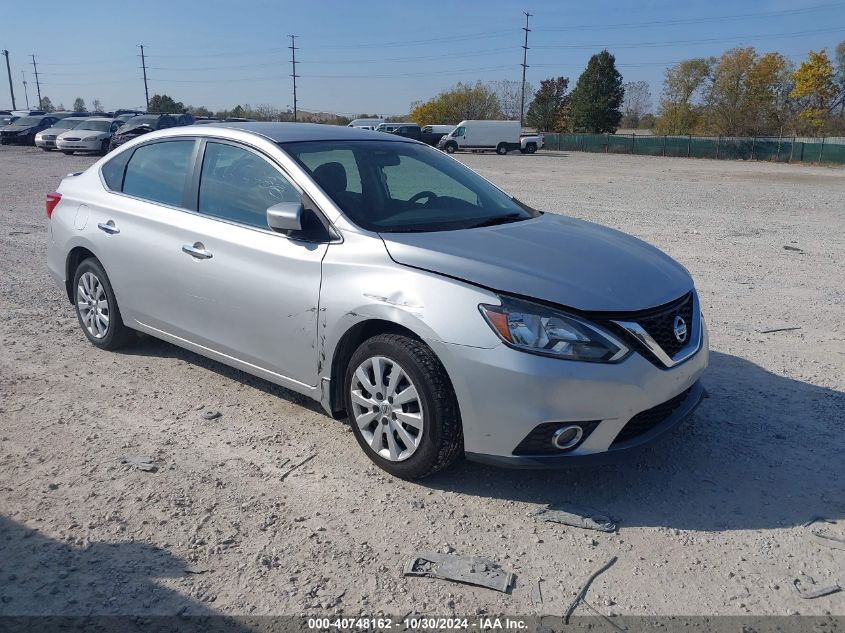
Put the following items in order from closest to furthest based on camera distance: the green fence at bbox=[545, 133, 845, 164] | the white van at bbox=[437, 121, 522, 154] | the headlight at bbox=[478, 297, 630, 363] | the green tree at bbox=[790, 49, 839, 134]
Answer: the headlight at bbox=[478, 297, 630, 363]
the green fence at bbox=[545, 133, 845, 164]
the white van at bbox=[437, 121, 522, 154]
the green tree at bbox=[790, 49, 839, 134]

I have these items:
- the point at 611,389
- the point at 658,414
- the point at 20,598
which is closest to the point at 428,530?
the point at 611,389

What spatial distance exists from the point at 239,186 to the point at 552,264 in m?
2.05

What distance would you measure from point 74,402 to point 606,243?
11.3ft

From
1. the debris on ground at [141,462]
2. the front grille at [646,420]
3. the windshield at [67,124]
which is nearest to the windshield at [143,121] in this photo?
the windshield at [67,124]

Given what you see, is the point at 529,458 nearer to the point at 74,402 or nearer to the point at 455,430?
the point at 455,430

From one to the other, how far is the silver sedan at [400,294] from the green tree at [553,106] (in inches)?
3223

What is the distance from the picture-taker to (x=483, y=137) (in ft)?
170

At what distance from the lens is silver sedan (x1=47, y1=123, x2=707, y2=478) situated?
337cm

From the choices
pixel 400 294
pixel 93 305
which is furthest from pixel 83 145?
pixel 400 294

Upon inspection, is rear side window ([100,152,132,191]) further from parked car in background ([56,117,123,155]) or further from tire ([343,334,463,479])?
parked car in background ([56,117,123,155])

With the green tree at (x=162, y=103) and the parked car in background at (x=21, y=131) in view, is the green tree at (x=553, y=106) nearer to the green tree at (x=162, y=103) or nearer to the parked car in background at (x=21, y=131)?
the green tree at (x=162, y=103)

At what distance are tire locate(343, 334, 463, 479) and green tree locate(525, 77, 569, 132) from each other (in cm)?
8319

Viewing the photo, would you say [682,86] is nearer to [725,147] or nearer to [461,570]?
[725,147]

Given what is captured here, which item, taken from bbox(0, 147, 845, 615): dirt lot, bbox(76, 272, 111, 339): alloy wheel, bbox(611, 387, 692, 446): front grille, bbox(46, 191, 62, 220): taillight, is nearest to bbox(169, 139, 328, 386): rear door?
→ bbox(0, 147, 845, 615): dirt lot
